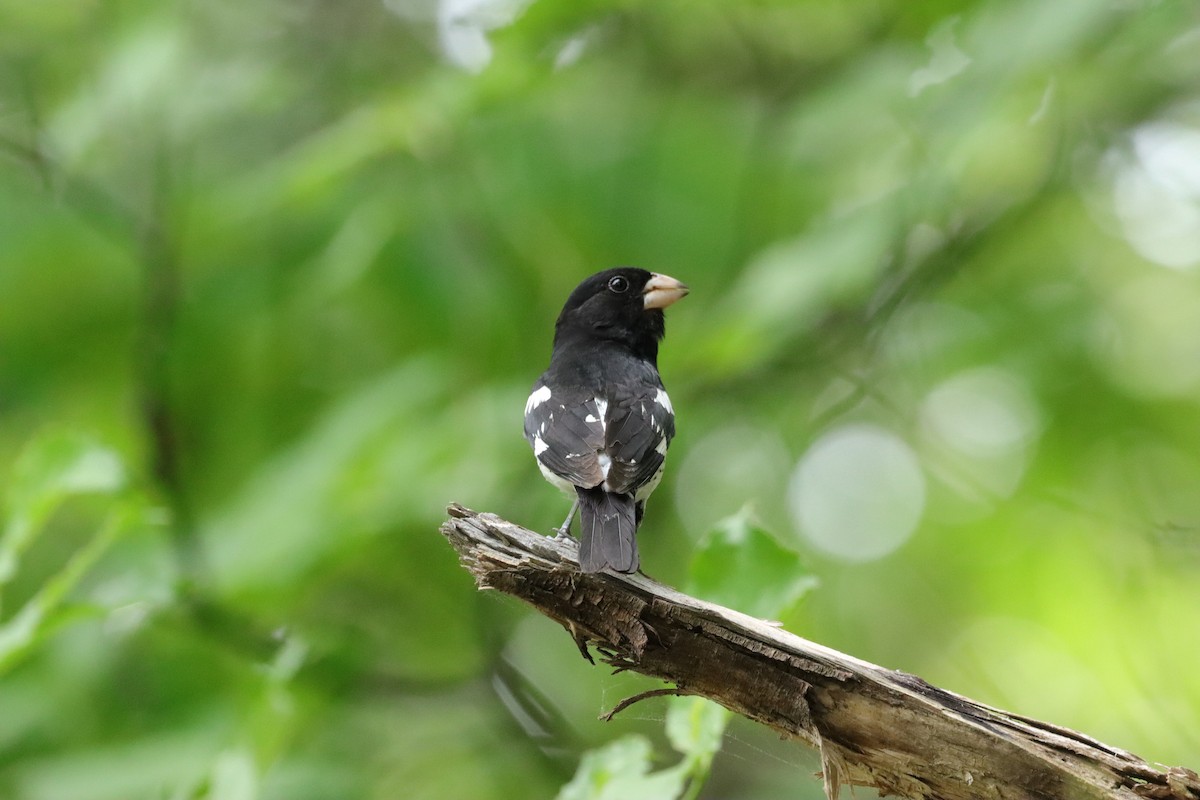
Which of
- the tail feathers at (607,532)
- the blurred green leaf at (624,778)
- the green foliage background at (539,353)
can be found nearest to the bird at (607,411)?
the tail feathers at (607,532)

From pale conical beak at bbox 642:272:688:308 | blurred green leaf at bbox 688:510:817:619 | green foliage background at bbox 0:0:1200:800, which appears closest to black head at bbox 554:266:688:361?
pale conical beak at bbox 642:272:688:308

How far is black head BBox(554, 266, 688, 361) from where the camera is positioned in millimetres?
3143

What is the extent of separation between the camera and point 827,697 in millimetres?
1533

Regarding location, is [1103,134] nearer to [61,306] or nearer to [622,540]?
[622,540]

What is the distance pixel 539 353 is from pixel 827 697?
2.26 metres

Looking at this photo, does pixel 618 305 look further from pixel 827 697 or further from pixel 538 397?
pixel 827 697

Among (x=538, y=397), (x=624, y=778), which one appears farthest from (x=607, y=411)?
(x=624, y=778)

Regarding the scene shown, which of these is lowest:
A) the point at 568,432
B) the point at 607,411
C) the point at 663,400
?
the point at 568,432

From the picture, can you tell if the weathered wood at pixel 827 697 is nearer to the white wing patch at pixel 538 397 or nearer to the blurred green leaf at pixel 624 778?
the blurred green leaf at pixel 624 778

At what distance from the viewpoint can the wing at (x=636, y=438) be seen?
220 cm

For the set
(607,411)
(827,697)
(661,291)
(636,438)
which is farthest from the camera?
(661,291)

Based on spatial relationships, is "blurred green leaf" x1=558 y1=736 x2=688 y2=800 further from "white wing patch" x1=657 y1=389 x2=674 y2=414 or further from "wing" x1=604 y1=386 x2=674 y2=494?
"white wing patch" x1=657 y1=389 x2=674 y2=414

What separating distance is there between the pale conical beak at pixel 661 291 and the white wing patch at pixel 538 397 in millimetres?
557

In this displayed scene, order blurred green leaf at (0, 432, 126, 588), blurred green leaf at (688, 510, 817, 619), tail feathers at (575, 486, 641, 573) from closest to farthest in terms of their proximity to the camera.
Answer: tail feathers at (575, 486, 641, 573) → blurred green leaf at (688, 510, 817, 619) → blurred green leaf at (0, 432, 126, 588)
